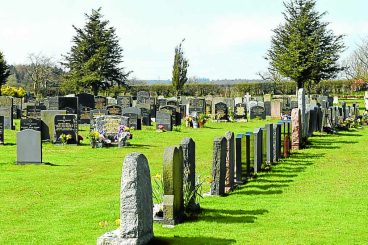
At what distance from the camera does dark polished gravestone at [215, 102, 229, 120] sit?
43719 mm

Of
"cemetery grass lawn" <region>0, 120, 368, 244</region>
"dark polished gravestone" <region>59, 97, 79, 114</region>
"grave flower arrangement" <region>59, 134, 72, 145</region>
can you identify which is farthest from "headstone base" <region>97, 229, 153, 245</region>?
"dark polished gravestone" <region>59, 97, 79, 114</region>

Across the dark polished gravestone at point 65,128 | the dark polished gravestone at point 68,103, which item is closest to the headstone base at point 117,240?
the dark polished gravestone at point 65,128

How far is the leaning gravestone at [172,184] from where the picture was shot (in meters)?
10.4

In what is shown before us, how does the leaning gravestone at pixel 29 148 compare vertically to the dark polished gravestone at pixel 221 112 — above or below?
below

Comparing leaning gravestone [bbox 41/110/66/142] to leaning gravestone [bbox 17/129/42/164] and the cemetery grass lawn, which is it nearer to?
the cemetery grass lawn

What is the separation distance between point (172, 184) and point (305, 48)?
56.9m

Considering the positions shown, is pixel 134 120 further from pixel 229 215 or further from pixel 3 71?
pixel 3 71

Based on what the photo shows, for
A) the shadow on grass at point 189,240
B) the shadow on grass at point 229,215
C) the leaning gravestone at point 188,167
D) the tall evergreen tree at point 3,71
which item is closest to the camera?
the shadow on grass at point 189,240

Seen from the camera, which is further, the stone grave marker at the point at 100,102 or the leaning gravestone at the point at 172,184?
the stone grave marker at the point at 100,102

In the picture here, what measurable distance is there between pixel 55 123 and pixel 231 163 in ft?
46.8

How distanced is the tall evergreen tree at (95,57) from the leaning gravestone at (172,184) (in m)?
61.6

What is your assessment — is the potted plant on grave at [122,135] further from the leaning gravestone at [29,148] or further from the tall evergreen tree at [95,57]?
the tall evergreen tree at [95,57]

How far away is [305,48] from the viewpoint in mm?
65562

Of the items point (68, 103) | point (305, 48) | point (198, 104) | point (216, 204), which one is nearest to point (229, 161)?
point (216, 204)
